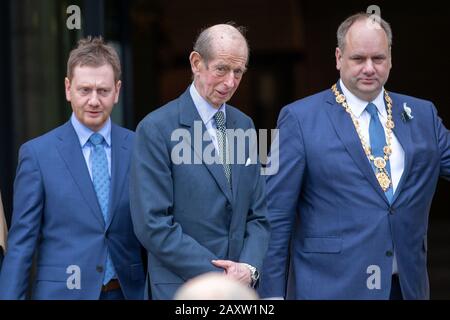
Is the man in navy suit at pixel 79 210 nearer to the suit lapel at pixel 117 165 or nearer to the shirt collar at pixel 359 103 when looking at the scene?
the suit lapel at pixel 117 165

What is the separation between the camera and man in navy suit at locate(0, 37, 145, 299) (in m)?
4.03

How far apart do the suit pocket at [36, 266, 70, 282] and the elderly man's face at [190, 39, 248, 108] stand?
84 centimetres

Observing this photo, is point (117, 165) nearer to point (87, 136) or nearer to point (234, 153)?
point (87, 136)

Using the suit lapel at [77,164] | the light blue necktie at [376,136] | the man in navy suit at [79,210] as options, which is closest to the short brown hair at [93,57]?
the man in navy suit at [79,210]

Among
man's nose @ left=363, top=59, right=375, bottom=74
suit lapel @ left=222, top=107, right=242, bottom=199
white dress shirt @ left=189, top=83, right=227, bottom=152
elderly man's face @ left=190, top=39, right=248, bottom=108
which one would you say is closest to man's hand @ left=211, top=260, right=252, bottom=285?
suit lapel @ left=222, top=107, right=242, bottom=199

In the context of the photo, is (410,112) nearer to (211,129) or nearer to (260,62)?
(211,129)

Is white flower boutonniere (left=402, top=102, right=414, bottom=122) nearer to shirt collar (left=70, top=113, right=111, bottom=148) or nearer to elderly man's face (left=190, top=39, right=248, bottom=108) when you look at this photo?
elderly man's face (left=190, top=39, right=248, bottom=108)

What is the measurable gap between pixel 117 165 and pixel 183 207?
347mm

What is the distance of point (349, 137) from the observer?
4340 mm

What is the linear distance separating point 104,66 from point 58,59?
13.0ft

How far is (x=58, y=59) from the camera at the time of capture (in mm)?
8016

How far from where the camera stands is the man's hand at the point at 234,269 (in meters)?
3.95

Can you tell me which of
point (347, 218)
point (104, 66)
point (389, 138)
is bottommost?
point (347, 218)
